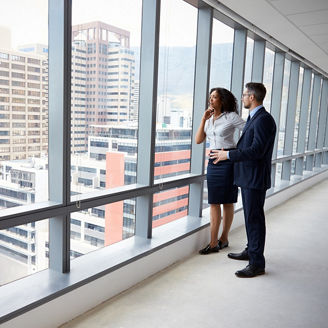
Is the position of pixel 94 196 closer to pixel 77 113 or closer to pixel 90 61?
pixel 77 113

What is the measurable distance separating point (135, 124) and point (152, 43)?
0.66m

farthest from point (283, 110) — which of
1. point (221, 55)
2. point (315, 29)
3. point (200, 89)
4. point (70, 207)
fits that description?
point (70, 207)

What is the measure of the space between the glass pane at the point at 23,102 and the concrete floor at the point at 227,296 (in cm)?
91

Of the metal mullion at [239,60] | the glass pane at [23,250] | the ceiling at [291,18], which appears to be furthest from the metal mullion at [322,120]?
the glass pane at [23,250]

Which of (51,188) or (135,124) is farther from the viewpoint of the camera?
(135,124)

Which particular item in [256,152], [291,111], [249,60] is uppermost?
[249,60]

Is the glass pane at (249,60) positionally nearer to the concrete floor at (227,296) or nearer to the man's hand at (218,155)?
the man's hand at (218,155)

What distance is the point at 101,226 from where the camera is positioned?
8.75 ft

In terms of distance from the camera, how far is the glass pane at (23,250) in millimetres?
2039

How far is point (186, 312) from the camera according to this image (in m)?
2.31

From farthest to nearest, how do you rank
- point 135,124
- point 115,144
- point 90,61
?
point 135,124
point 115,144
point 90,61

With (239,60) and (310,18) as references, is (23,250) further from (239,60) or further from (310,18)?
(310,18)

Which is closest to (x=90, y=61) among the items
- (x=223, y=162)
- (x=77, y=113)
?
(x=77, y=113)

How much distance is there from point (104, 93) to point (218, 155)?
3.55 feet
